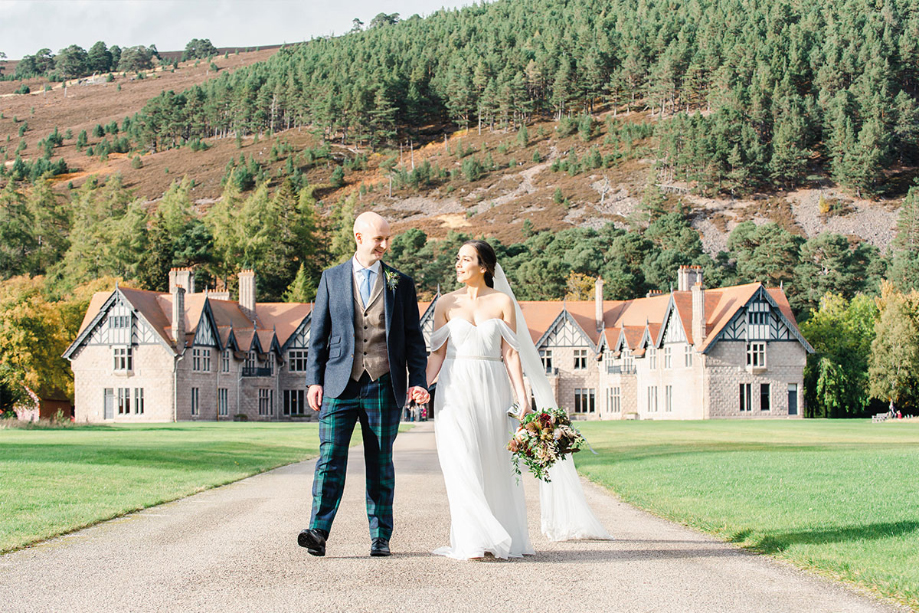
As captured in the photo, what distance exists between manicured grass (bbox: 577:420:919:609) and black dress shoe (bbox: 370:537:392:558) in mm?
3041

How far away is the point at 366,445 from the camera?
7.81 m

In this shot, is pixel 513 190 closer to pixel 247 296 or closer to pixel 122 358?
pixel 247 296

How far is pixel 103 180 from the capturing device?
168375mm

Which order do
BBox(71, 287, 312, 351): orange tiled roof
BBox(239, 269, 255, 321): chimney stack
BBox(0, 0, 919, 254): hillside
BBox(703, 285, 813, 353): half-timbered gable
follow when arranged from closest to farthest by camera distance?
BBox(71, 287, 312, 351): orange tiled roof, BBox(703, 285, 813, 353): half-timbered gable, BBox(239, 269, 255, 321): chimney stack, BBox(0, 0, 919, 254): hillside

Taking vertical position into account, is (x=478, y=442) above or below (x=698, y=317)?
below

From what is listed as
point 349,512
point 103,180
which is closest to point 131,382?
point 349,512

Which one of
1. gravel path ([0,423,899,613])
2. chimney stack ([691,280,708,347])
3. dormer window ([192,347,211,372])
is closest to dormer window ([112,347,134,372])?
dormer window ([192,347,211,372])

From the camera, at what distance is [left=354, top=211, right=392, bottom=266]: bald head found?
7910 millimetres

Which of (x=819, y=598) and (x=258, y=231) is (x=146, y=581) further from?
(x=258, y=231)

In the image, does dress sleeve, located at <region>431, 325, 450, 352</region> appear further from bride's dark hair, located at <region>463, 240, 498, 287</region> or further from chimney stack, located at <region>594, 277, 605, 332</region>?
chimney stack, located at <region>594, 277, 605, 332</region>

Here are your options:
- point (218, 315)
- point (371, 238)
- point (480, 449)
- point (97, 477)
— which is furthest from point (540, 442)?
point (218, 315)

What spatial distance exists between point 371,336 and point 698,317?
171 feet

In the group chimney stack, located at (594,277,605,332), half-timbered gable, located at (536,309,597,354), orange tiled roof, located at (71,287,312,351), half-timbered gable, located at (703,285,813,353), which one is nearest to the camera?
orange tiled roof, located at (71,287,312,351)

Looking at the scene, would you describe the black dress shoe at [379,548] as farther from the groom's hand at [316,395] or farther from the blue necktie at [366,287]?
the blue necktie at [366,287]
